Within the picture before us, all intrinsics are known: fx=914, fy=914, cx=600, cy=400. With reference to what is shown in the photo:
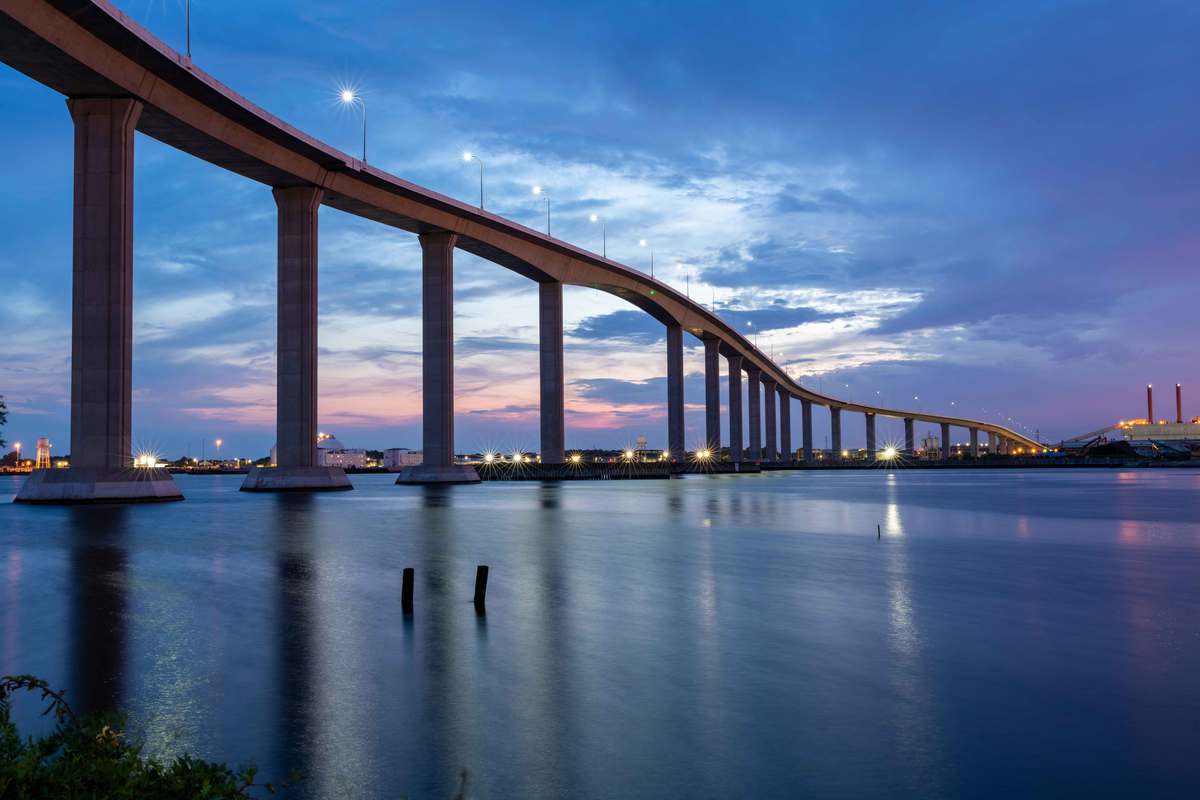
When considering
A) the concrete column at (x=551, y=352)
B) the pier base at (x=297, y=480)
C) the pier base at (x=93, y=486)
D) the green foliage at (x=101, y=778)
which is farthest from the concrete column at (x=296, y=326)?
the green foliage at (x=101, y=778)

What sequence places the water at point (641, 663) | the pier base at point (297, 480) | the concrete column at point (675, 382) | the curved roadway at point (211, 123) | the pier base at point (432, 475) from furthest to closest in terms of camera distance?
the concrete column at point (675, 382) < the pier base at point (432, 475) < the pier base at point (297, 480) < the curved roadway at point (211, 123) < the water at point (641, 663)

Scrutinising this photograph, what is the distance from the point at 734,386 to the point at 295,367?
110916 millimetres

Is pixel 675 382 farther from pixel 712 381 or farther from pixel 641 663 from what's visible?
pixel 641 663

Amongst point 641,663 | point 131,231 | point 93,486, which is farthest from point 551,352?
point 641,663

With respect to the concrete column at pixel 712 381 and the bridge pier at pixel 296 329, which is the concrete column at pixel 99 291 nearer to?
the bridge pier at pixel 296 329

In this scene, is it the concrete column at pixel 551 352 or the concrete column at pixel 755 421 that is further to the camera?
the concrete column at pixel 755 421

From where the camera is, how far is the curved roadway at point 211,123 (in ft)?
131

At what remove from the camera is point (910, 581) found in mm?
21844

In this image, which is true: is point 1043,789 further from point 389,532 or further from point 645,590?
point 389,532

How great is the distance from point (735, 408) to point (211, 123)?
120 metres

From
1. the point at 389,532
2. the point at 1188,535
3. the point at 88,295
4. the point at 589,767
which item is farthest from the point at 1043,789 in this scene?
the point at 88,295

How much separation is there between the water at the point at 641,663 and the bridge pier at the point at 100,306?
15299 millimetres

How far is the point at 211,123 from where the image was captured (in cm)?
5197

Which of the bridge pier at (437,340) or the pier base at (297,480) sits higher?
the bridge pier at (437,340)
